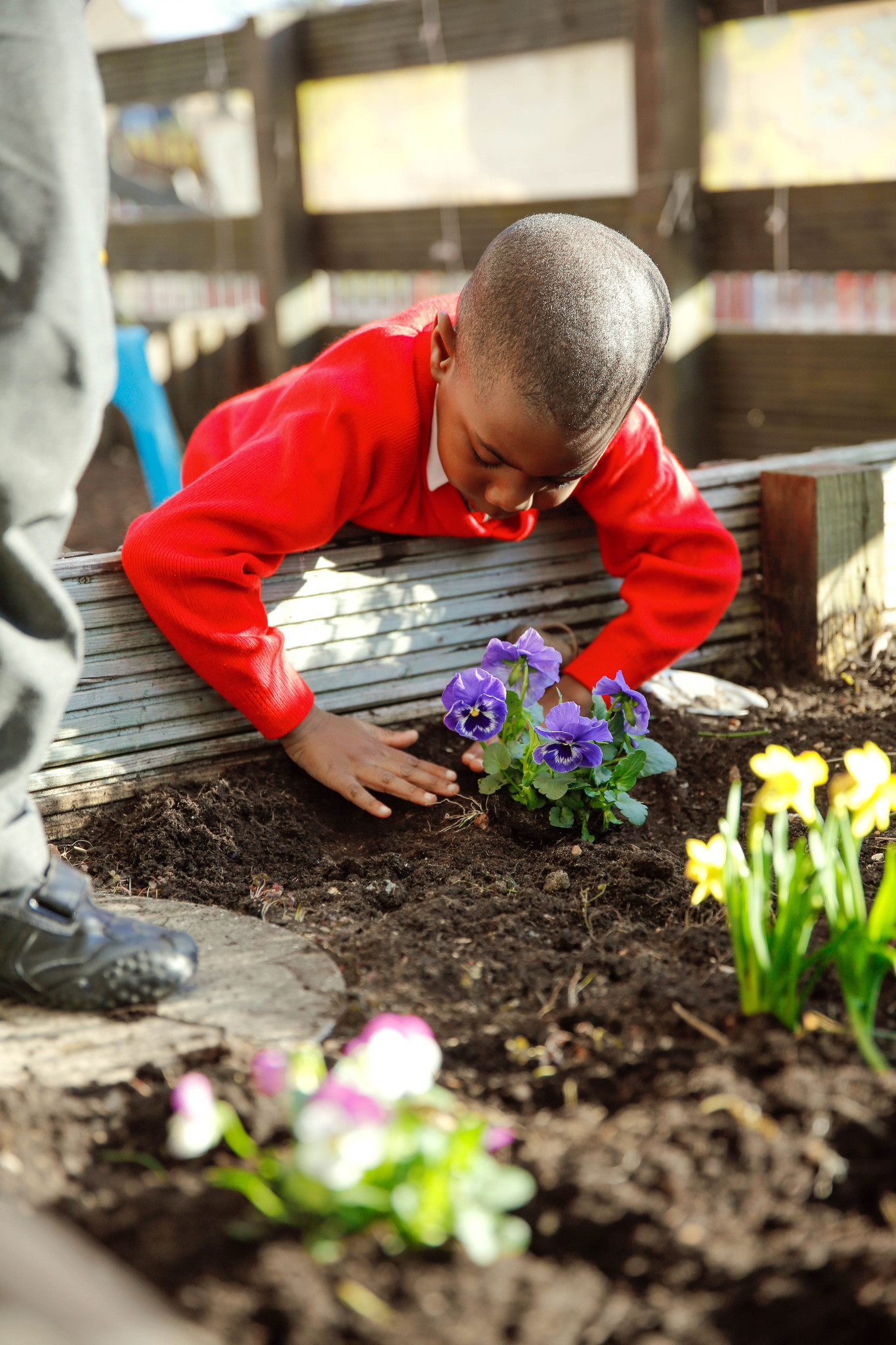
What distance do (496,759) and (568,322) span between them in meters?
0.68

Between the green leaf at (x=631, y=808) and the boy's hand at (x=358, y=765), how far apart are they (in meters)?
0.29

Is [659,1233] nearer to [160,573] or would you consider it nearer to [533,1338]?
[533,1338]

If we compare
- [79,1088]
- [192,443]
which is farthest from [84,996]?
[192,443]

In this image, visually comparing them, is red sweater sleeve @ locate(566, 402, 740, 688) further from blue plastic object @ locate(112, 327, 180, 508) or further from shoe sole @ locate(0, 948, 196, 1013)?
blue plastic object @ locate(112, 327, 180, 508)

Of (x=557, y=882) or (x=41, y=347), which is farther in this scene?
(x=557, y=882)

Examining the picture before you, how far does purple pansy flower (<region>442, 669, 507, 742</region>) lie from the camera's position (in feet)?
5.95

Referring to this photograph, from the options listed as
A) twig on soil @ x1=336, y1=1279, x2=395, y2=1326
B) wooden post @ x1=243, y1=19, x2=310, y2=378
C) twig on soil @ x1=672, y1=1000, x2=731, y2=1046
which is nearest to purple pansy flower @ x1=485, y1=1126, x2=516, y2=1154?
twig on soil @ x1=336, y1=1279, x2=395, y2=1326

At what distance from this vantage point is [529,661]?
1.87 meters

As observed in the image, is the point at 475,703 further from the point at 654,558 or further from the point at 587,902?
the point at 654,558

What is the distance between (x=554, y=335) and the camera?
66.4 inches

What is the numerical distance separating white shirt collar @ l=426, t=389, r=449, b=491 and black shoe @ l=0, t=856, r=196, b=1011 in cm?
98

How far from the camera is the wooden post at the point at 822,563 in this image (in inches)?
96.3

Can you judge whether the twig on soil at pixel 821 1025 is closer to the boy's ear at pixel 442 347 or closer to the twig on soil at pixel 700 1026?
the twig on soil at pixel 700 1026

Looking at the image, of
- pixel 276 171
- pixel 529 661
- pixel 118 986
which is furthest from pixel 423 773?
pixel 276 171
